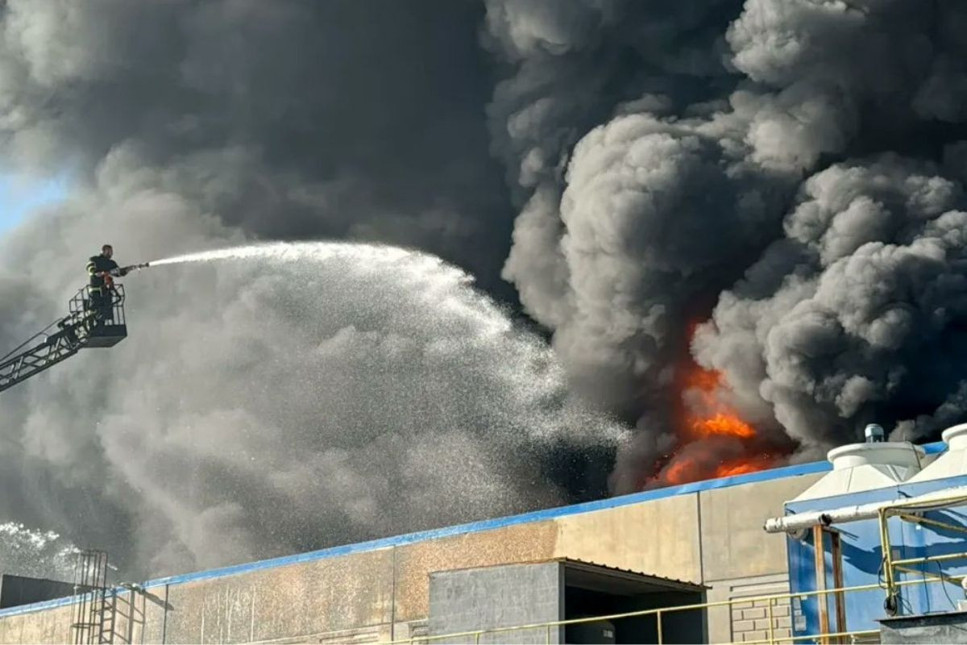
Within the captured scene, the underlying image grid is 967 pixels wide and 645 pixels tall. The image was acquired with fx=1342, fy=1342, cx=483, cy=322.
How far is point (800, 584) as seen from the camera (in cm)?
1988

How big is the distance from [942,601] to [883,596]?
2.79 feet

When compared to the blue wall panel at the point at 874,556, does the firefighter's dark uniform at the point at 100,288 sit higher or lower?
higher

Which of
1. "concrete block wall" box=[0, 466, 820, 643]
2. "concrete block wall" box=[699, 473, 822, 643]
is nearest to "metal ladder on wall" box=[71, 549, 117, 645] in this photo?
"concrete block wall" box=[0, 466, 820, 643]

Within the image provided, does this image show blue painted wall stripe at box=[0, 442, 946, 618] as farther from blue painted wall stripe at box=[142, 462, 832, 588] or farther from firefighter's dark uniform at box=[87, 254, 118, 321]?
firefighter's dark uniform at box=[87, 254, 118, 321]

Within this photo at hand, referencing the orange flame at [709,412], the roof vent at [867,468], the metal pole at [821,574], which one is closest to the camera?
the metal pole at [821,574]

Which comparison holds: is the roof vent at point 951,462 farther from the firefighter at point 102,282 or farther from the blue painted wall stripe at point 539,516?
the firefighter at point 102,282

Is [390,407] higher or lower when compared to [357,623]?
higher

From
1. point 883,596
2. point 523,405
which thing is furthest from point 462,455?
point 883,596

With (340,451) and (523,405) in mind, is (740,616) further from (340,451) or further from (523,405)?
(340,451)

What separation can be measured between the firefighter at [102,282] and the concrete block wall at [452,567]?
681cm

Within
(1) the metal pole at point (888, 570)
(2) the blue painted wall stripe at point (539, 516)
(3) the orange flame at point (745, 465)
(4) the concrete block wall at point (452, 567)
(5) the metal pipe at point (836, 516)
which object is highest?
(3) the orange flame at point (745, 465)

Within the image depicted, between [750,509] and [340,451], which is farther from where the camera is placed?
[340,451]

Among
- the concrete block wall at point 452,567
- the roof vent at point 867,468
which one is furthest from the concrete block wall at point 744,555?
the roof vent at point 867,468

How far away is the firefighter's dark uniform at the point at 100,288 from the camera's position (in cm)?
3172
